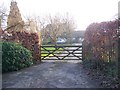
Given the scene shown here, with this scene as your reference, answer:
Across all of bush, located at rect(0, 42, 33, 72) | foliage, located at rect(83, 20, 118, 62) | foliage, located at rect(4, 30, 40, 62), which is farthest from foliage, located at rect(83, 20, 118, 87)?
foliage, located at rect(4, 30, 40, 62)

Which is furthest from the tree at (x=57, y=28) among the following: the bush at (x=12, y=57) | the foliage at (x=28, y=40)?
the bush at (x=12, y=57)

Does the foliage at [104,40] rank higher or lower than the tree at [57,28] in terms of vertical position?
lower

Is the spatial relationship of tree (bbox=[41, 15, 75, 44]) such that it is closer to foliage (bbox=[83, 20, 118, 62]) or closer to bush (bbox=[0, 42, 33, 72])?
Result: bush (bbox=[0, 42, 33, 72])

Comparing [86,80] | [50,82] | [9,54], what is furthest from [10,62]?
[86,80]

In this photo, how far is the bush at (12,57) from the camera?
10062 mm

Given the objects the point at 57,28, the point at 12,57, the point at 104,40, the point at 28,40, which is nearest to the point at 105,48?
the point at 104,40

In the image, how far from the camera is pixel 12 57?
33.9 ft

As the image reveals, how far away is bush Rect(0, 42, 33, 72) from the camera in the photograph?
A: 10062mm

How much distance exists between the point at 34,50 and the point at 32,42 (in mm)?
527

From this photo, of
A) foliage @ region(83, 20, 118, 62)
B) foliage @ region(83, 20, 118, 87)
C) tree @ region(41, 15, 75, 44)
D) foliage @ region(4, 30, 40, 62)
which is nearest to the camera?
foliage @ region(83, 20, 118, 87)

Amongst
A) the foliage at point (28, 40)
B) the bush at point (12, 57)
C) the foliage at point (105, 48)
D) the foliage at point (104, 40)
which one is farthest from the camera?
the foliage at point (28, 40)

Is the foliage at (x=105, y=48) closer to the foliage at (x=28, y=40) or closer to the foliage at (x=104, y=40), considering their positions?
the foliage at (x=104, y=40)

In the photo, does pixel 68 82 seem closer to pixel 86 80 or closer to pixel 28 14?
pixel 86 80

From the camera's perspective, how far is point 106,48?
8.78 metres
